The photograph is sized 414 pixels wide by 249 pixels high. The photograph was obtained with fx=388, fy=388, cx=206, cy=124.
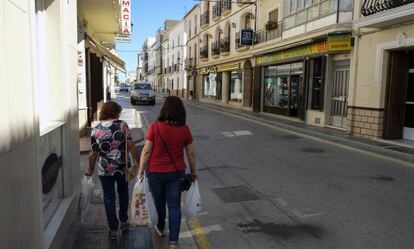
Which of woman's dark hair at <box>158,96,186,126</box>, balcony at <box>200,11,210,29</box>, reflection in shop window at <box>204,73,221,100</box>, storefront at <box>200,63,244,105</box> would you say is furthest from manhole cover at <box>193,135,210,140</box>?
balcony at <box>200,11,210,29</box>

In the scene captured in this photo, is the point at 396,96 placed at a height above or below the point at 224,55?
below

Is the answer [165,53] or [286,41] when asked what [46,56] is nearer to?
[286,41]

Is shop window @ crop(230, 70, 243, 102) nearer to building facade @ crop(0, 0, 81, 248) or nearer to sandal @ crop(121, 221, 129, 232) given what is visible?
building facade @ crop(0, 0, 81, 248)

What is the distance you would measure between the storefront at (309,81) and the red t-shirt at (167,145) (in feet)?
38.2

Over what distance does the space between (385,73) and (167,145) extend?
10.4 m

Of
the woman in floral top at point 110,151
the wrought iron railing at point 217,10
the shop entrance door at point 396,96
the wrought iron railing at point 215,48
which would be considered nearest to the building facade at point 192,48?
the wrought iron railing at point 215,48

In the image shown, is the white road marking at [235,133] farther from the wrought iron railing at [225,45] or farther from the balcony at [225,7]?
the balcony at [225,7]

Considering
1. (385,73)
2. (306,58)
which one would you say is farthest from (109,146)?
(306,58)

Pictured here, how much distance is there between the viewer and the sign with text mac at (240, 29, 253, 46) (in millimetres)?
23797

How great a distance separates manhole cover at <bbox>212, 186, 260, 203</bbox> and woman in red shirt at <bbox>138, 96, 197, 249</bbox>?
217cm

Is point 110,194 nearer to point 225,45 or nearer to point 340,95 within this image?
point 340,95

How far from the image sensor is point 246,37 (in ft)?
78.4

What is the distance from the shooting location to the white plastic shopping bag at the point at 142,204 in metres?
4.20

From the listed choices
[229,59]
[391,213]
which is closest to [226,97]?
[229,59]
